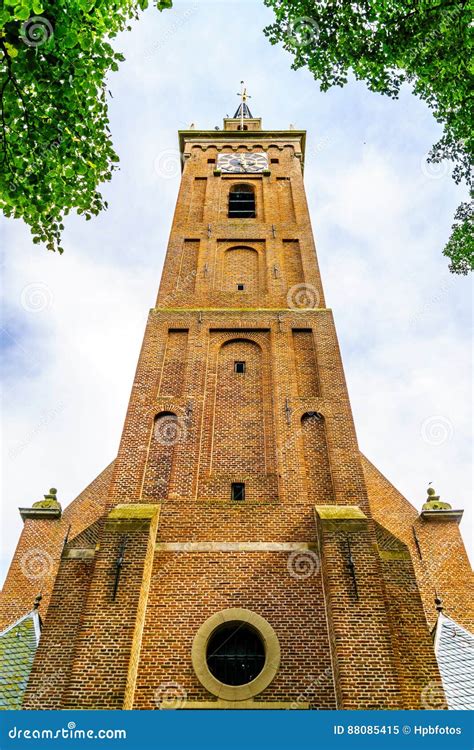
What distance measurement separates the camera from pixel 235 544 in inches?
378

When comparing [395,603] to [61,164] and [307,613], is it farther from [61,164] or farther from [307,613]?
[61,164]

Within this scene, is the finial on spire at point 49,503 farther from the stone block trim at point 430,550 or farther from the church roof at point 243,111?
the church roof at point 243,111

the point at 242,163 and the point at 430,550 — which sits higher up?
the point at 242,163

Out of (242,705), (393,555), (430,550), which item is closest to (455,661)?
(393,555)

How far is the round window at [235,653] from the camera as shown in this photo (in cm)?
847

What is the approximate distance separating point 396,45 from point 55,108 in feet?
17.6

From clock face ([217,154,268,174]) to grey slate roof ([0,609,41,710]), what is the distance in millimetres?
16788

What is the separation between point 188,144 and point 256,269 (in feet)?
31.1

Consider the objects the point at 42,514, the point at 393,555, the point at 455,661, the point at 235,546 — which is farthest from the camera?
the point at 42,514

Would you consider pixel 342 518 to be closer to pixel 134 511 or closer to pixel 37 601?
pixel 134 511

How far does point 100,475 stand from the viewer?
1606cm

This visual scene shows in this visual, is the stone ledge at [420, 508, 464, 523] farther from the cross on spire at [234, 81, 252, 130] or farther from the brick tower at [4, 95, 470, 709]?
the cross on spire at [234, 81, 252, 130]

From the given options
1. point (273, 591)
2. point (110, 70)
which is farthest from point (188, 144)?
point (273, 591)

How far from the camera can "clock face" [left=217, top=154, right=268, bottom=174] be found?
21266 millimetres
